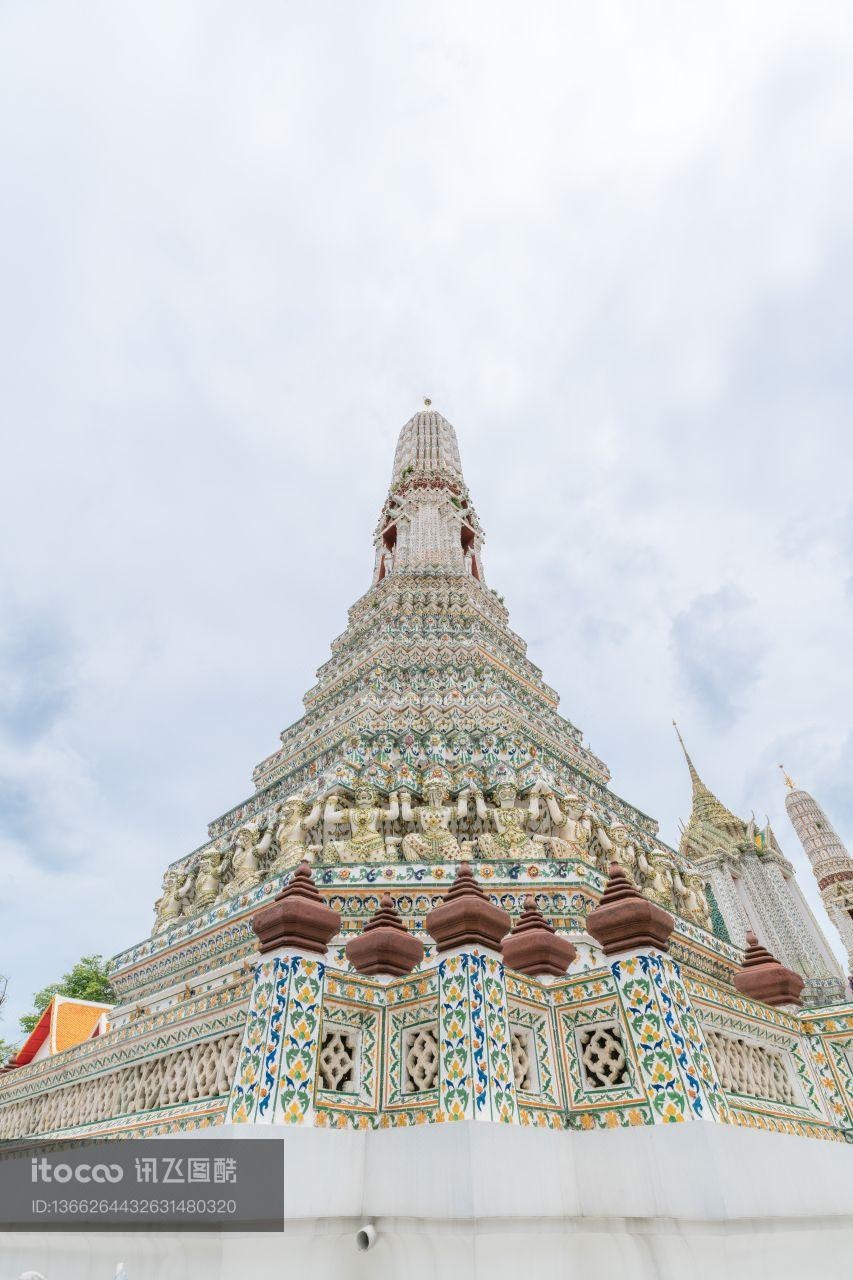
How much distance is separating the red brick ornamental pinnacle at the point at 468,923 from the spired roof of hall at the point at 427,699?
629 cm

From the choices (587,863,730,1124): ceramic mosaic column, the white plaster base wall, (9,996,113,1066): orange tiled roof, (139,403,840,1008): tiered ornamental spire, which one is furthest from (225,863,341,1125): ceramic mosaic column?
(9,996,113,1066): orange tiled roof

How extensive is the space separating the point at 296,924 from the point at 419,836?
212 inches

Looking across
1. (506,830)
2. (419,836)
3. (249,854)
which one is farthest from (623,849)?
(249,854)

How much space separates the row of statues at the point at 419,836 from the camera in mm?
10062

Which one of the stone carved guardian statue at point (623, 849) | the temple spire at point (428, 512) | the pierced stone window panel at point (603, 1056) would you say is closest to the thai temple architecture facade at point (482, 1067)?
the pierced stone window panel at point (603, 1056)

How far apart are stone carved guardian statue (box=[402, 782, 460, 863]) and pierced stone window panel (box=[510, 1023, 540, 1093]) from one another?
3.90 m

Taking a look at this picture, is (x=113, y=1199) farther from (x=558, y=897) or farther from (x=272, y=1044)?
(x=558, y=897)

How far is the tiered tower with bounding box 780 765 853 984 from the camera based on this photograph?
41656 mm

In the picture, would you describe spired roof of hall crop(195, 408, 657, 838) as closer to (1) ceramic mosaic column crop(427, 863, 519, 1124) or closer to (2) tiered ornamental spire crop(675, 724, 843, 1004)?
(1) ceramic mosaic column crop(427, 863, 519, 1124)

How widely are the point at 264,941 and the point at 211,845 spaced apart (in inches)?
347

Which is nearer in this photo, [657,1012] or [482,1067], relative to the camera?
[482,1067]

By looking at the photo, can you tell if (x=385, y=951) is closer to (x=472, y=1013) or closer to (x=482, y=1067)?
(x=472, y=1013)

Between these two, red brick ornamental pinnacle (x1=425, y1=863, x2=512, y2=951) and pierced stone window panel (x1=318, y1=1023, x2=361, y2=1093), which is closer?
pierced stone window panel (x1=318, y1=1023, x2=361, y2=1093)

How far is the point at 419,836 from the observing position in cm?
1021
